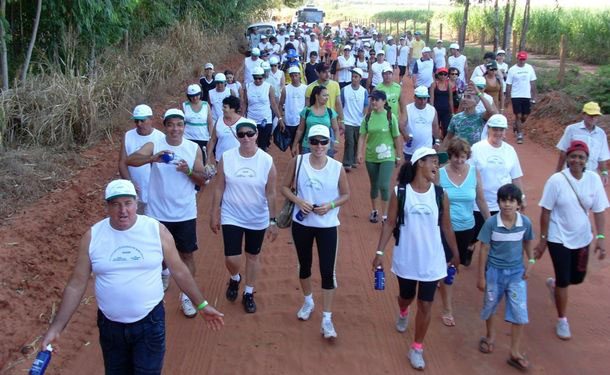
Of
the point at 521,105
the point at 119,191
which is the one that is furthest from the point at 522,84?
the point at 119,191

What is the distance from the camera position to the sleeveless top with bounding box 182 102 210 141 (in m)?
9.06

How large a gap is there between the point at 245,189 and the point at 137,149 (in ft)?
4.10

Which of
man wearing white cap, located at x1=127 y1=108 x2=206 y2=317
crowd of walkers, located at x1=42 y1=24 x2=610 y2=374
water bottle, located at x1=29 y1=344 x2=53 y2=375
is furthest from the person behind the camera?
man wearing white cap, located at x1=127 y1=108 x2=206 y2=317

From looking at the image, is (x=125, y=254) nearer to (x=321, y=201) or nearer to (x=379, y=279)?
(x=321, y=201)

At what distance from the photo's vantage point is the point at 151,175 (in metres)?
5.88

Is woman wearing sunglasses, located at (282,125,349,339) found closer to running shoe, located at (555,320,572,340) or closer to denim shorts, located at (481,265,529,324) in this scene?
denim shorts, located at (481,265,529,324)

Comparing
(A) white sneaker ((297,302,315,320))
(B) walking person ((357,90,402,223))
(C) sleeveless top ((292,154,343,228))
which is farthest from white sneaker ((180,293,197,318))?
(B) walking person ((357,90,402,223))

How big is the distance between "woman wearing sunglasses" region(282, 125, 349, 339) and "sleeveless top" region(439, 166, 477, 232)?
0.96m

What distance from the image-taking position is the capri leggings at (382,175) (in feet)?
26.2

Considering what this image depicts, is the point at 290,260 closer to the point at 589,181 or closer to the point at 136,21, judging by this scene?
the point at 589,181

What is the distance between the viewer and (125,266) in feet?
12.5

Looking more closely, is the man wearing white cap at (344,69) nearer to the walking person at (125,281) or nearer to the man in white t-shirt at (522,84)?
the man in white t-shirt at (522,84)

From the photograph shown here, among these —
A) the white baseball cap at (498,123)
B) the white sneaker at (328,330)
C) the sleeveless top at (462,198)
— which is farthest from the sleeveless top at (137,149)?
the white baseball cap at (498,123)

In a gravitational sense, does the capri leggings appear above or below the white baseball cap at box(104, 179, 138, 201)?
below
